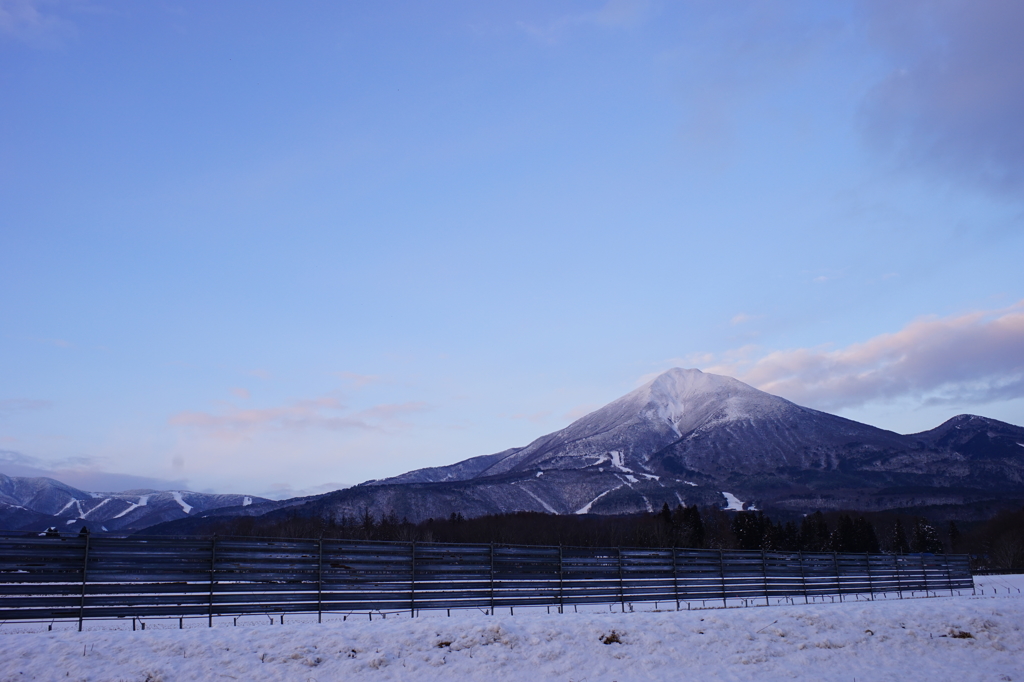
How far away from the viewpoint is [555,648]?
57.7 ft

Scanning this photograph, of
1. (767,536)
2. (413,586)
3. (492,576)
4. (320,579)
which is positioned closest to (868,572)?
(492,576)

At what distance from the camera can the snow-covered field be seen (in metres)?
14.3

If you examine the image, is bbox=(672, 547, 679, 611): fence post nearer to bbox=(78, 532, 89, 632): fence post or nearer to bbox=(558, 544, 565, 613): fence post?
bbox=(558, 544, 565, 613): fence post

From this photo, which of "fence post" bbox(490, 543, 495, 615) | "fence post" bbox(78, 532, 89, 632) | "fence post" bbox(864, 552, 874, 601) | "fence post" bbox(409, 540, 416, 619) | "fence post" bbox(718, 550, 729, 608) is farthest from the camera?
"fence post" bbox(864, 552, 874, 601)

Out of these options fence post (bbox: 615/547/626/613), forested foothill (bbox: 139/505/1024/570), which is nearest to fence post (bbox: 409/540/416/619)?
fence post (bbox: 615/547/626/613)

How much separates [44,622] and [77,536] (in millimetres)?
2069

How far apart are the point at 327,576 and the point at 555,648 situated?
634 cm

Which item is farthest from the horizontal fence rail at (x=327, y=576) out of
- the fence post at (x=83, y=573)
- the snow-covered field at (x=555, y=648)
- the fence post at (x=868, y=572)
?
the fence post at (x=868, y=572)

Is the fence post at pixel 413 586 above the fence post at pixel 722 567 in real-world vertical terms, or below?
above

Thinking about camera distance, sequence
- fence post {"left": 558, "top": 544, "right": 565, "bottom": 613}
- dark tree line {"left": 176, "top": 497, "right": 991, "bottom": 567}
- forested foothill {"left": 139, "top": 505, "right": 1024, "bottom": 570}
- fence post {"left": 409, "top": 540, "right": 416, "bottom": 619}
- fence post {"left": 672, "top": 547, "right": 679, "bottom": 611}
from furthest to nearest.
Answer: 1. dark tree line {"left": 176, "top": 497, "right": 991, "bottom": 567}
2. forested foothill {"left": 139, "top": 505, "right": 1024, "bottom": 570}
3. fence post {"left": 672, "top": 547, "right": 679, "bottom": 611}
4. fence post {"left": 558, "top": 544, "right": 565, "bottom": 613}
5. fence post {"left": 409, "top": 540, "right": 416, "bottom": 619}

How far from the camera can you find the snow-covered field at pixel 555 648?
14289 mm

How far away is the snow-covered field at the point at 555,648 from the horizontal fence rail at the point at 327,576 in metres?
0.54

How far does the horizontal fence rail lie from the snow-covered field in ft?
1.76

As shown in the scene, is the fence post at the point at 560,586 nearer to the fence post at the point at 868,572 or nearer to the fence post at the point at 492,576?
the fence post at the point at 492,576
